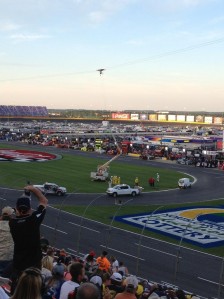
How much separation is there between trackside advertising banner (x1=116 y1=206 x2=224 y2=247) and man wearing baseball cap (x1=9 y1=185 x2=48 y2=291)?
66.5ft

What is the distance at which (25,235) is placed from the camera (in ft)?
A: 23.4

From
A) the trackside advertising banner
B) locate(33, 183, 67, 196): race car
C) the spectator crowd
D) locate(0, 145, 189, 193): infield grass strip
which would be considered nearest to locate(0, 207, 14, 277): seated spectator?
the spectator crowd

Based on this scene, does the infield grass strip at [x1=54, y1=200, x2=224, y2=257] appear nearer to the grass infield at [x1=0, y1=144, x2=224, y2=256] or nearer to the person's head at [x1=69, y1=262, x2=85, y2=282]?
the grass infield at [x1=0, y1=144, x2=224, y2=256]

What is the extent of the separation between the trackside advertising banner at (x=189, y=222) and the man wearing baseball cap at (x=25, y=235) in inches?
798

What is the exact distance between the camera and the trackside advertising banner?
2877 cm

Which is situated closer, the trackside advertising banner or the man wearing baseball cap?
the man wearing baseball cap

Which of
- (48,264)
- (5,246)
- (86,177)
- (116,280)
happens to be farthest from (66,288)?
(86,177)

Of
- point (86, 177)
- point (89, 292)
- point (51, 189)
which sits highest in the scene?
point (89, 292)

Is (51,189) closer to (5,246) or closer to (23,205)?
(5,246)

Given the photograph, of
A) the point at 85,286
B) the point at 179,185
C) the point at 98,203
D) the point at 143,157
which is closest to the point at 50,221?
the point at 98,203

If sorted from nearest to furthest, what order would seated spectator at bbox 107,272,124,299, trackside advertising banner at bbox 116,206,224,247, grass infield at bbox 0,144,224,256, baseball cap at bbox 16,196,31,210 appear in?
baseball cap at bbox 16,196,31,210 < seated spectator at bbox 107,272,124,299 < trackside advertising banner at bbox 116,206,224,247 < grass infield at bbox 0,144,224,256

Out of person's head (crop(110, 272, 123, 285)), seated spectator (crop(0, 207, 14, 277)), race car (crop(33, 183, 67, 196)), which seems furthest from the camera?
race car (crop(33, 183, 67, 196))

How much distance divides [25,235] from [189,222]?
68.0 feet

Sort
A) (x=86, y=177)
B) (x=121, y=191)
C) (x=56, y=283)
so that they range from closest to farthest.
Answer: (x=56, y=283) → (x=121, y=191) → (x=86, y=177)
